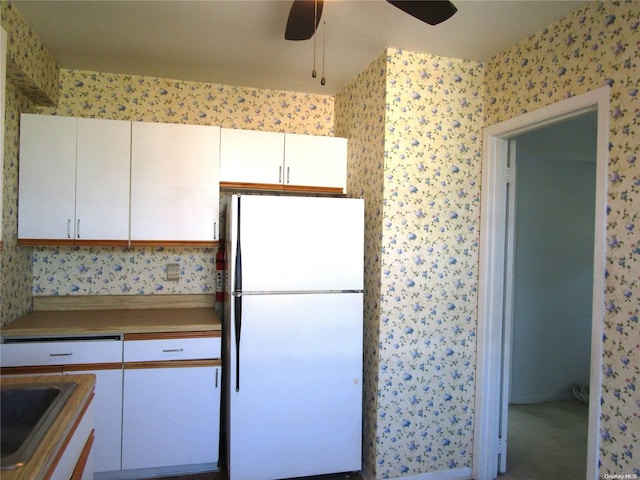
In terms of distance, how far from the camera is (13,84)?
236 centimetres

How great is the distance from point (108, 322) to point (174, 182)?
95 centimetres

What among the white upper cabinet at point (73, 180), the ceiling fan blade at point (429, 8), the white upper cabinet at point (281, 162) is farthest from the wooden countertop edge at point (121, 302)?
the ceiling fan blade at point (429, 8)

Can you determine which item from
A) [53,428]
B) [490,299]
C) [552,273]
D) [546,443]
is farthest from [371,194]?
[552,273]

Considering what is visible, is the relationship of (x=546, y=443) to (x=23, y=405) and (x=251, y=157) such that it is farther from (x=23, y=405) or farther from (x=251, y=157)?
(x=23, y=405)

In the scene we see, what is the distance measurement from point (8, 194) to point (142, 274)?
0.93 metres

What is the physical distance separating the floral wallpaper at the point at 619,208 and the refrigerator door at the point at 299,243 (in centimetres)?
123

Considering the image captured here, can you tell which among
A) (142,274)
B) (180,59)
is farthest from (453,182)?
(142,274)

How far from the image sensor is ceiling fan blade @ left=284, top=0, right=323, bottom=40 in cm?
160

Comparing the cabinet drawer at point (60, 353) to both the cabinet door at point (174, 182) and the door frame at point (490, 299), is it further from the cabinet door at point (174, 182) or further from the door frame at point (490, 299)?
the door frame at point (490, 299)

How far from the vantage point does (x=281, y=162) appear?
9.16 feet

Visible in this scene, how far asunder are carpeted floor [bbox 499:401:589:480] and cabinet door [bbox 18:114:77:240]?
3.16 metres

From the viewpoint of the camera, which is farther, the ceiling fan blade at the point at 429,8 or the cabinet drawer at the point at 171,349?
the cabinet drawer at the point at 171,349

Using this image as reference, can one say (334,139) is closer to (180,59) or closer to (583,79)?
(180,59)

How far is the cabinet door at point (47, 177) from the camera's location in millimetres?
2477
